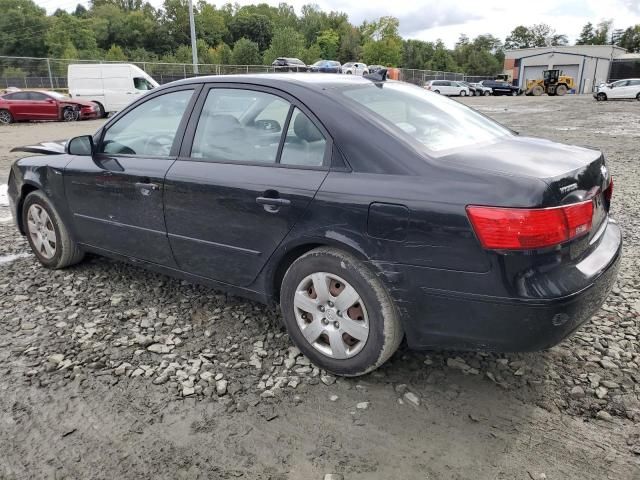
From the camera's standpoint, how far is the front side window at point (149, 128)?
11.2 ft

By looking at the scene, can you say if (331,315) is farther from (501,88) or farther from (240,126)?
(501,88)

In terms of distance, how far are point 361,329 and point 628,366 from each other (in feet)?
5.08

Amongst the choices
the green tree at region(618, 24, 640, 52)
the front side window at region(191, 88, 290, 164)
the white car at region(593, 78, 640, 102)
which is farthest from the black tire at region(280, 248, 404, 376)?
the green tree at region(618, 24, 640, 52)

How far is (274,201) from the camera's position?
2.77 m

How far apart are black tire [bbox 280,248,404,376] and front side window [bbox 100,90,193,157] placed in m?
1.33

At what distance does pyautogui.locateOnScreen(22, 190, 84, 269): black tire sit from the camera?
4176 millimetres

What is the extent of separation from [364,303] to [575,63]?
65.2 meters

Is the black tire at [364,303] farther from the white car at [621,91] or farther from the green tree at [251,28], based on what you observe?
the green tree at [251,28]

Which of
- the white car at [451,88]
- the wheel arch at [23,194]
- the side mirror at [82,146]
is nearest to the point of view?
the side mirror at [82,146]

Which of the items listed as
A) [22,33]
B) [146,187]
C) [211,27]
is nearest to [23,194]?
[146,187]

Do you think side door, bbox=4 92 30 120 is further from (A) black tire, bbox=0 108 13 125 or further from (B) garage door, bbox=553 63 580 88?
(B) garage door, bbox=553 63 580 88

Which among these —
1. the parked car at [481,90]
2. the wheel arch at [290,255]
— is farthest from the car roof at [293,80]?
the parked car at [481,90]

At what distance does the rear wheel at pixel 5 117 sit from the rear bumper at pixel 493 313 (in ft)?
68.3

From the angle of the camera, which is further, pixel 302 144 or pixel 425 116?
pixel 425 116
